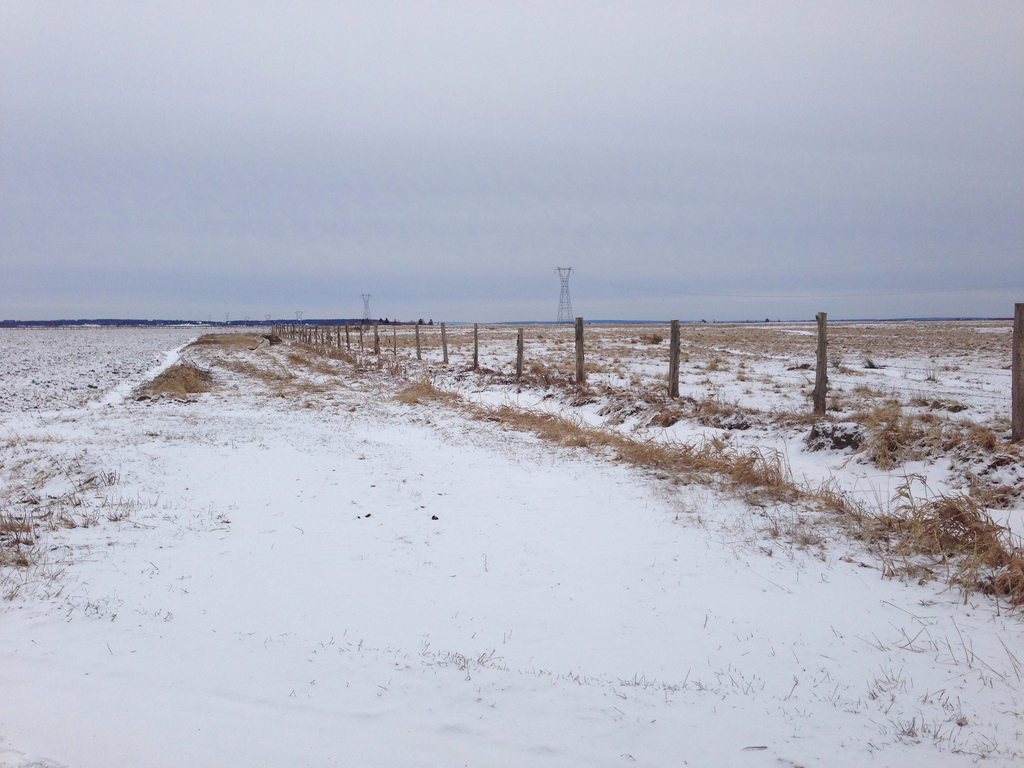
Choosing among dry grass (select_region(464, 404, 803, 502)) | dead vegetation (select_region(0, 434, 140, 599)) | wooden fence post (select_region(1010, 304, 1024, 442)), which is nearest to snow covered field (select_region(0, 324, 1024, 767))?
dead vegetation (select_region(0, 434, 140, 599))

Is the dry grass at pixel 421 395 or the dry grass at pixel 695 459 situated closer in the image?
the dry grass at pixel 695 459

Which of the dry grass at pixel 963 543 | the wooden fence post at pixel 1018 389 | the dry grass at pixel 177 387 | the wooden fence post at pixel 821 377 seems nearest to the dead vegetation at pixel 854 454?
the dry grass at pixel 963 543

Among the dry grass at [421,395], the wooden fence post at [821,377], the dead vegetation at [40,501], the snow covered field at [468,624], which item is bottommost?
the snow covered field at [468,624]

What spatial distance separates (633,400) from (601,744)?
10.1 m

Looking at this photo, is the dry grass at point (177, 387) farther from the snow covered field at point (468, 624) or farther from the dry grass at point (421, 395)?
the snow covered field at point (468, 624)

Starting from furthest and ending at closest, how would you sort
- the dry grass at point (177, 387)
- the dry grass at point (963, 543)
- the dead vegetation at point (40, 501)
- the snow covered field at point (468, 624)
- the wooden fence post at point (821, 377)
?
the dry grass at point (177, 387), the wooden fence post at point (821, 377), the dead vegetation at point (40, 501), the dry grass at point (963, 543), the snow covered field at point (468, 624)

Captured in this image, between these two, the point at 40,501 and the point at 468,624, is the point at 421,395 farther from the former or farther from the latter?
the point at 468,624

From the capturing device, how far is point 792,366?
853 inches

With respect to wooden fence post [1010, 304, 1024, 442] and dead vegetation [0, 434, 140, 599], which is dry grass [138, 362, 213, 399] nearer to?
dead vegetation [0, 434, 140, 599]

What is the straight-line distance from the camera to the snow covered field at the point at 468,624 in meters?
3.12

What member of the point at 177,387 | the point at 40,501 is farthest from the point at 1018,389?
the point at 177,387

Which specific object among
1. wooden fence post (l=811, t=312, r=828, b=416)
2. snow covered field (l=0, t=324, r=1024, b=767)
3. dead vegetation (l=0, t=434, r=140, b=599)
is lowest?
snow covered field (l=0, t=324, r=1024, b=767)

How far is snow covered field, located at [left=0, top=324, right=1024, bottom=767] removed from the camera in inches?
123

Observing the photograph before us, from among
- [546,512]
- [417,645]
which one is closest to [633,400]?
[546,512]
